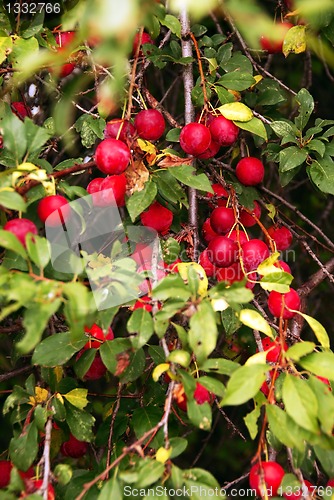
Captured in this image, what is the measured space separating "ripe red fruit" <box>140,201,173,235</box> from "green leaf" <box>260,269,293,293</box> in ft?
0.88

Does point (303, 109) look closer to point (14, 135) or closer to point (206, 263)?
point (206, 263)

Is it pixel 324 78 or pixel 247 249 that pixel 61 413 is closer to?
pixel 247 249

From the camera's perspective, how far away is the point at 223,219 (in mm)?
1302

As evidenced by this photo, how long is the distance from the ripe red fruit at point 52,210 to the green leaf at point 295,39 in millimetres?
750

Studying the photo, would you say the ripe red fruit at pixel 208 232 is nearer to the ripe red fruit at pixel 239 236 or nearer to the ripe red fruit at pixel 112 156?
the ripe red fruit at pixel 239 236

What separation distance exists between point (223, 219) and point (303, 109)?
0.33 m

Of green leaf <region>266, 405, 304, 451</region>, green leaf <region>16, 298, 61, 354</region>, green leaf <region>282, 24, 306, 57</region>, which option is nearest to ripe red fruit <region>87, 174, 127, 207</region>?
green leaf <region>16, 298, 61, 354</region>

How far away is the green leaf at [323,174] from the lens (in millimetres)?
1312

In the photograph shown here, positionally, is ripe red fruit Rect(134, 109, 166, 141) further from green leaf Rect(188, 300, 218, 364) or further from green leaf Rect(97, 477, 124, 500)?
green leaf Rect(97, 477, 124, 500)

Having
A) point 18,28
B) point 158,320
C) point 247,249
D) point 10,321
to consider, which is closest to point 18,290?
point 158,320

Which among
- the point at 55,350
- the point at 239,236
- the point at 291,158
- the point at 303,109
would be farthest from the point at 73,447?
the point at 303,109

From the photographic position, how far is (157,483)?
91cm

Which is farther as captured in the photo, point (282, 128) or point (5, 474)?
point (282, 128)

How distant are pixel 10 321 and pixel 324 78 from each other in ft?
5.54
